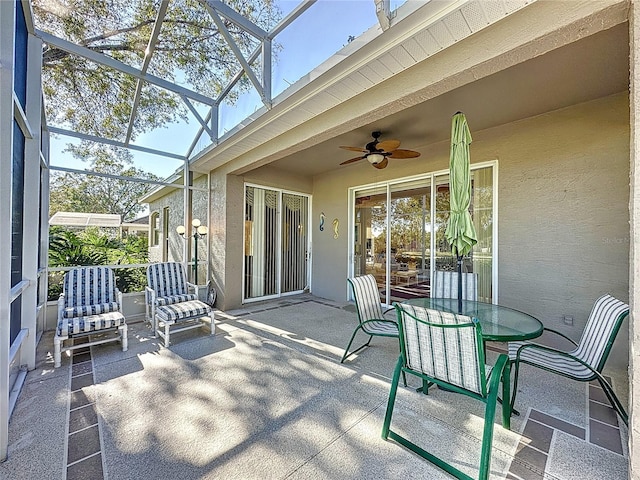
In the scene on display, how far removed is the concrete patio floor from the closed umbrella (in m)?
1.12

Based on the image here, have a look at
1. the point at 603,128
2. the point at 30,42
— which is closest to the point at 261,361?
the point at 30,42

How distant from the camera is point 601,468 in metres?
1.77

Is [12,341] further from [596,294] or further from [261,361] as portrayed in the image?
[596,294]

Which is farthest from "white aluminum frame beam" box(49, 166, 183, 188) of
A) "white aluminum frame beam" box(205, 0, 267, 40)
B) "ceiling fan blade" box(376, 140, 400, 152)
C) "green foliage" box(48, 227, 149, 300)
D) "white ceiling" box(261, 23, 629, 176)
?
"ceiling fan blade" box(376, 140, 400, 152)

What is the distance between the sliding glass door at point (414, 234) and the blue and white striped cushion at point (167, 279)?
3.54 m

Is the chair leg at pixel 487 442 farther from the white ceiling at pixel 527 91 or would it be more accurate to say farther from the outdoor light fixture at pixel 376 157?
the outdoor light fixture at pixel 376 157

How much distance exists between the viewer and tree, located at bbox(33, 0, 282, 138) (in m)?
3.41

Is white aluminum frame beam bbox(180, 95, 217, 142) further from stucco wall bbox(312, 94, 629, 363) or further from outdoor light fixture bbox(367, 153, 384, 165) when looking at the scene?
stucco wall bbox(312, 94, 629, 363)

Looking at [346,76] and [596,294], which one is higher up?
[346,76]

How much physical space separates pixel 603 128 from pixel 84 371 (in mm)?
6632

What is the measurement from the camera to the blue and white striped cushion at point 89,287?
3914 mm

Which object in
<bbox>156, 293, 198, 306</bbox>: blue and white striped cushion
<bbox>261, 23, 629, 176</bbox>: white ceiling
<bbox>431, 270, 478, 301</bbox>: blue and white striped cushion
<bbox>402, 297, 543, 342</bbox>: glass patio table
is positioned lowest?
<bbox>156, 293, 198, 306</bbox>: blue and white striped cushion

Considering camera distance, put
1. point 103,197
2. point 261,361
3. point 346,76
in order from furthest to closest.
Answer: point 103,197, point 261,361, point 346,76

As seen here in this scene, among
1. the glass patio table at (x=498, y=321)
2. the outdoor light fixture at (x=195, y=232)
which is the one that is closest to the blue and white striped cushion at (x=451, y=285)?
the glass patio table at (x=498, y=321)
